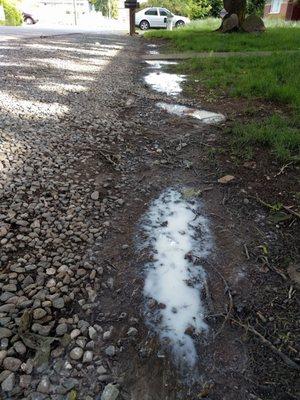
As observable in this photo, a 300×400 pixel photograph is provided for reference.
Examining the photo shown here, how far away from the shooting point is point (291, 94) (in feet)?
16.3

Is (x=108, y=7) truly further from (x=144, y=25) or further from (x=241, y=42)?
(x=241, y=42)

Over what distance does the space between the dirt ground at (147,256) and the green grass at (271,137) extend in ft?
0.42

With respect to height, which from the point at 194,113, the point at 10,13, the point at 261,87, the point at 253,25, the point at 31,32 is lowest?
the point at 194,113

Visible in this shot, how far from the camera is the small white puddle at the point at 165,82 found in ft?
20.3

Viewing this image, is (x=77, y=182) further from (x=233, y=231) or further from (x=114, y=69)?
(x=114, y=69)

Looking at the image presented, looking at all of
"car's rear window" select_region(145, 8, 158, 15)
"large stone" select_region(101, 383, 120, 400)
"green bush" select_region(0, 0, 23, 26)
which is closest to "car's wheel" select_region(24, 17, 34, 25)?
"green bush" select_region(0, 0, 23, 26)

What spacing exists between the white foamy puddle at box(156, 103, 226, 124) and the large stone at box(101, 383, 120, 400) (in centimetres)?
372

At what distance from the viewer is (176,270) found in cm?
224

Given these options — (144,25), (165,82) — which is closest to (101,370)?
(165,82)

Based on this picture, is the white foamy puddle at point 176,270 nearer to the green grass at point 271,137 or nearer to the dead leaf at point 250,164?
the dead leaf at point 250,164

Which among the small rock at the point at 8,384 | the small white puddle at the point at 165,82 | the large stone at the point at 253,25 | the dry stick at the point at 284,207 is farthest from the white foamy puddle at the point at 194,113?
the large stone at the point at 253,25

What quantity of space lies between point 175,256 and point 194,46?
9.45 m

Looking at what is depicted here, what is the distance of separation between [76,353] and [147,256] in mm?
833

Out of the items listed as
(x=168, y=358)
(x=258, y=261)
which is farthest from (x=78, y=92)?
(x=168, y=358)
